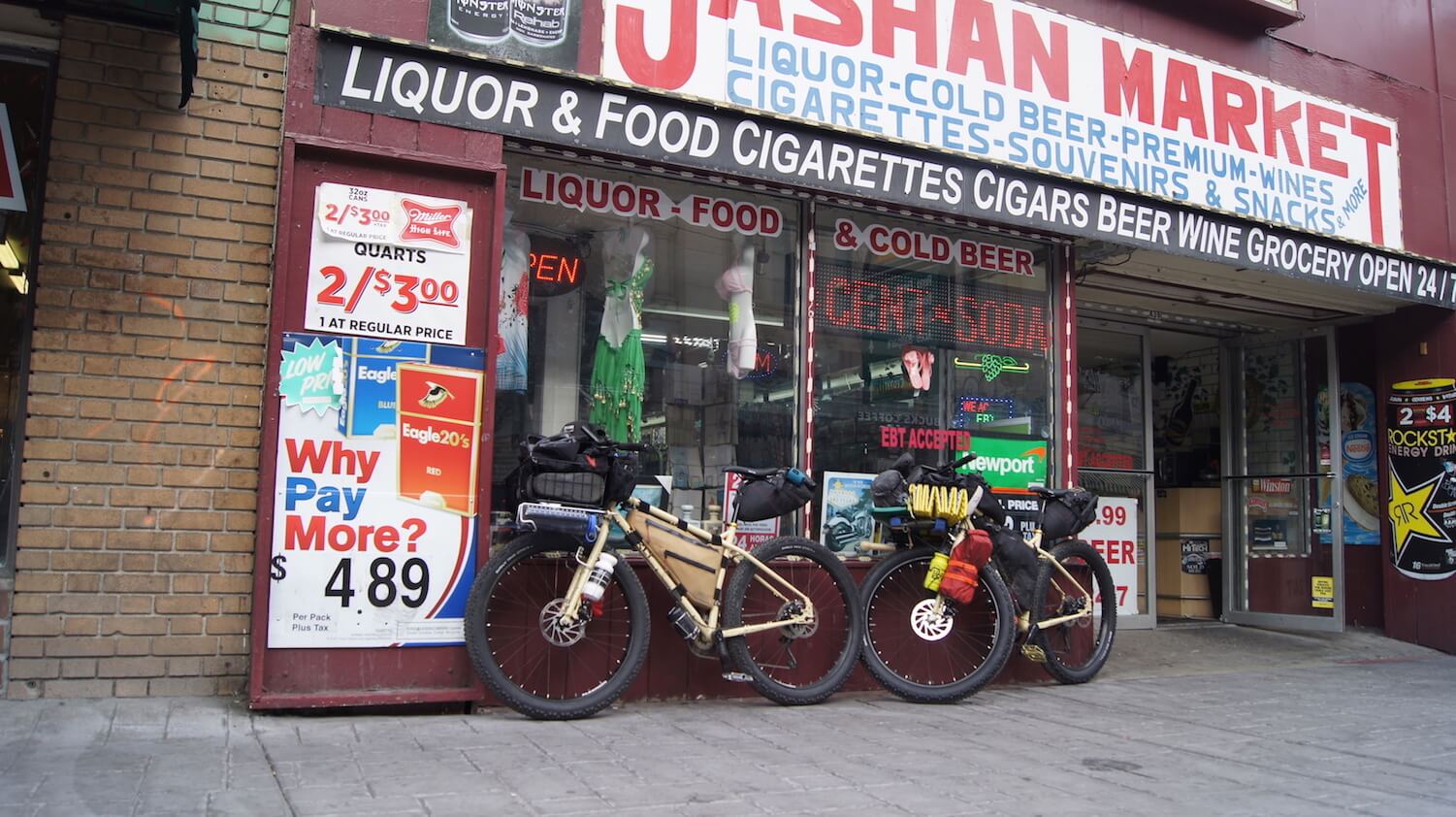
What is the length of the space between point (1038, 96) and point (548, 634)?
16.7 ft

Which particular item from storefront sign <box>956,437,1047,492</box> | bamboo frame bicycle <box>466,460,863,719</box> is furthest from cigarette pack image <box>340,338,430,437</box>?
storefront sign <box>956,437,1047,492</box>

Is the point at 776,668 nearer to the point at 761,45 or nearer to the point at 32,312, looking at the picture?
the point at 761,45

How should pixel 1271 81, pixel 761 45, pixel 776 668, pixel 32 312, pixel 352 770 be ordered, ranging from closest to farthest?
1. pixel 352 770
2. pixel 32 312
3. pixel 776 668
4. pixel 761 45
5. pixel 1271 81

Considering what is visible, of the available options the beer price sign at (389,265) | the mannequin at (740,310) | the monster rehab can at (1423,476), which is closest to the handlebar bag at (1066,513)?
the mannequin at (740,310)

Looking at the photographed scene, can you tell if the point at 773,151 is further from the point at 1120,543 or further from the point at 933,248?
the point at 1120,543

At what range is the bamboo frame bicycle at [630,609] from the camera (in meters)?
5.18

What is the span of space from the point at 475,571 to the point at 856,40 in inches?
162

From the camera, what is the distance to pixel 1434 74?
9930 millimetres

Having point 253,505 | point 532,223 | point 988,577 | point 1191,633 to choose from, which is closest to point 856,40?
point 532,223

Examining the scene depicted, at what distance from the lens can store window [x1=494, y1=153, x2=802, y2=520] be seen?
6133 millimetres

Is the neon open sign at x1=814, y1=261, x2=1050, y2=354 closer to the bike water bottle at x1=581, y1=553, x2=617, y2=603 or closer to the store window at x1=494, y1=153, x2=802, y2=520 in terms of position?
the store window at x1=494, y1=153, x2=802, y2=520

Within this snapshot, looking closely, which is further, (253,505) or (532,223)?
(532,223)

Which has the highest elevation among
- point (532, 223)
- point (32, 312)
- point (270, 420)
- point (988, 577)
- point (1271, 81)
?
point (1271, 81)

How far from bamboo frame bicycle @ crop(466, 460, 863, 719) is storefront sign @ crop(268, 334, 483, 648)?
326mm
